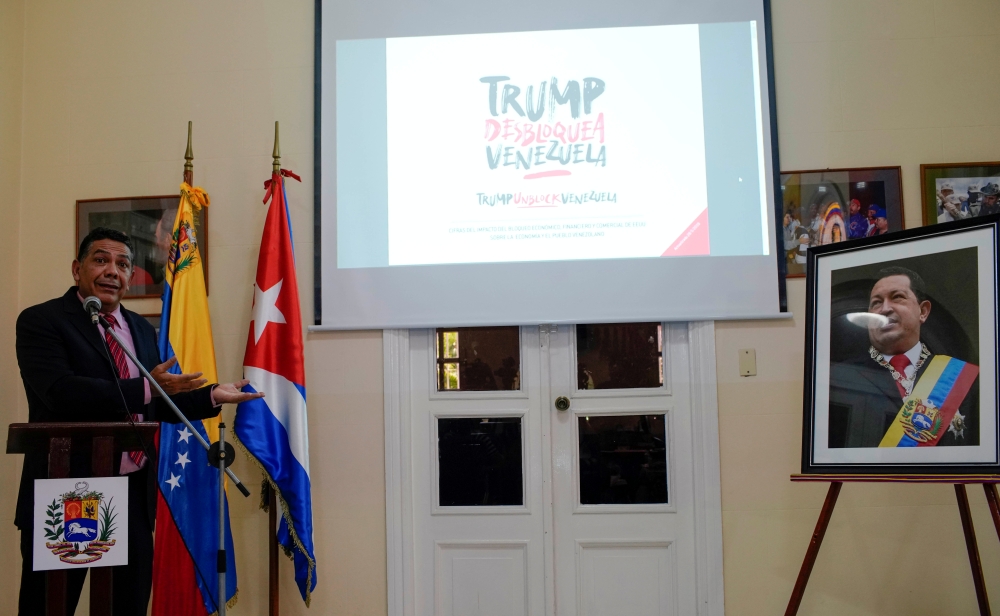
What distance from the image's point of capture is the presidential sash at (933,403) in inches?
92.1

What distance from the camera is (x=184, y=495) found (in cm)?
280

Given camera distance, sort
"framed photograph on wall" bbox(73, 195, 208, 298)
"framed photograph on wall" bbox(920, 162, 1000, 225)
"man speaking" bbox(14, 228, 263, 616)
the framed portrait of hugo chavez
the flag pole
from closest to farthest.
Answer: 1. "man speaking" bbox(14, 228, 263, 616)
2. the framed portrait of hugo chavez
3. the flag pole
4. "framed photograph on wall" bbox(920, 162, 1000, 225)
5. "framed photograph on wall" bbox(73, 195, 208, 298)

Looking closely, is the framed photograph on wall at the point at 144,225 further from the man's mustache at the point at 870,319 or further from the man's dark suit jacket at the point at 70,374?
the man's mustache at the point at 870,319

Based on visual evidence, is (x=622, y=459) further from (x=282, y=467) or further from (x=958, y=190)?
(x=958, y=190)

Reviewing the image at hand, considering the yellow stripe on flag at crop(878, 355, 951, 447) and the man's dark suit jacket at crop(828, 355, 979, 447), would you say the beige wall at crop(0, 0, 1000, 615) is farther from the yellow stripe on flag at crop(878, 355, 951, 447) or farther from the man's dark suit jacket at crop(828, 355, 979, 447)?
the yellow stripe on flag at crop(878, 355, 951, 447)

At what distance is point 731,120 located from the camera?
3186 mm

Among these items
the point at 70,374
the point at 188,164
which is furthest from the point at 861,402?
the point at 188,164

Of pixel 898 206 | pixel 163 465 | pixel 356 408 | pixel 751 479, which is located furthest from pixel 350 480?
pixel 898 206

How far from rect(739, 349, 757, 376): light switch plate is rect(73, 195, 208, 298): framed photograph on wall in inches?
92.7

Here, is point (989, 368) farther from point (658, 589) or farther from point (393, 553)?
point (393, 553)

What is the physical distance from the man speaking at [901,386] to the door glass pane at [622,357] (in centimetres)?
80

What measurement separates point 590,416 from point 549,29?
1709 mm

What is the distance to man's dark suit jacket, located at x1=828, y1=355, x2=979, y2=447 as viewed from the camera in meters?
2.44

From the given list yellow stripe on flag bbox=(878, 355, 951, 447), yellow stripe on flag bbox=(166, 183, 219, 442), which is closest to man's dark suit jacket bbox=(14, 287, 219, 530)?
yellow stripe on flag bbox=(166, 183, 219, 442)
